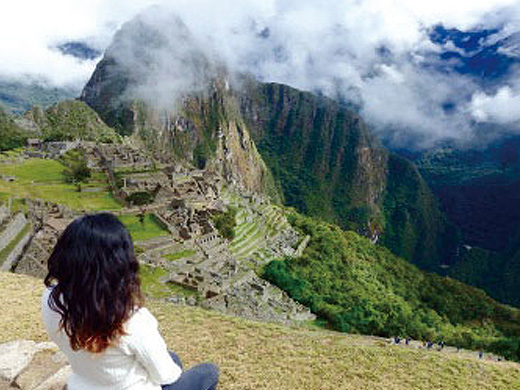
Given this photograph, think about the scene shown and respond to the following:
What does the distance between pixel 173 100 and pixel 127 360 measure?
370 feet

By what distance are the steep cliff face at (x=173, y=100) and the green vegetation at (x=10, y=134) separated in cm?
2479

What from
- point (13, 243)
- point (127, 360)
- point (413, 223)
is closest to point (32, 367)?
point (127, 360)

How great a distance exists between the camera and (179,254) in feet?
79.3

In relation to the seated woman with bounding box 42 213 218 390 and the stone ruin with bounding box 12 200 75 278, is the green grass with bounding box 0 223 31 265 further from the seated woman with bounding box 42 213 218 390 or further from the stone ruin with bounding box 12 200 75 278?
the seated woman with bounding box 42 213 218 390

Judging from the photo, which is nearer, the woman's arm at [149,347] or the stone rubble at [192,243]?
the woman's arm at [149,347]

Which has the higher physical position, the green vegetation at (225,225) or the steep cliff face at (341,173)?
the steep cliff face at (341,173)

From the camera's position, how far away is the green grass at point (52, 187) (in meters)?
27.4

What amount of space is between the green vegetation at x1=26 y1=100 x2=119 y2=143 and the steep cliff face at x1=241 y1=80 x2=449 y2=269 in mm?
74172

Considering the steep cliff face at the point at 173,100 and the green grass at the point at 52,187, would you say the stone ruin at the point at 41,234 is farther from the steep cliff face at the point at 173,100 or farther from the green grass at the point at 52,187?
the steep cliff face at the point at 173,100

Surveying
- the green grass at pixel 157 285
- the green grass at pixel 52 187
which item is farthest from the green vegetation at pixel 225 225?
the green grass at pixel 157 285

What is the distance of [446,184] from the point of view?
17212 cm

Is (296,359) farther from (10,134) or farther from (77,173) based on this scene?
(10,134)

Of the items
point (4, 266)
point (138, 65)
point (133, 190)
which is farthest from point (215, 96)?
point (4, 266)

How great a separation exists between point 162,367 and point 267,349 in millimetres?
4609
